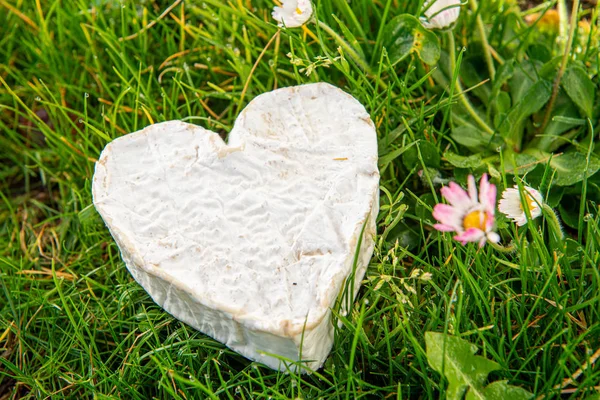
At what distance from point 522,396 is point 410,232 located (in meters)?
0.63

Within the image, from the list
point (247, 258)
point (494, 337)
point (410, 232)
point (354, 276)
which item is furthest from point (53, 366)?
point (494, 337)

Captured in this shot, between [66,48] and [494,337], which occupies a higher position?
[66,48]

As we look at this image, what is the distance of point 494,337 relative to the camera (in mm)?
1524

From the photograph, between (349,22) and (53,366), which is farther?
(349,22)

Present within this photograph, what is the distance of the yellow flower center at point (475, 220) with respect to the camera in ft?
4.56

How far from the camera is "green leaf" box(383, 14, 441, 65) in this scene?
1897 millimetres

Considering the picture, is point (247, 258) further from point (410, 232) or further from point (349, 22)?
point (349, 22)

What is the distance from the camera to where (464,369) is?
142cm

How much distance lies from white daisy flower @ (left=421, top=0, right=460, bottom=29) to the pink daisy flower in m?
0.70

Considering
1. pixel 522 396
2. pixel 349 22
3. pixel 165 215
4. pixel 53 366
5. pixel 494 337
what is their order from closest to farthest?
pixel 522 396 < pixel 494 337 < pixel 165 215 < pixel 53 366 < pixel 349 22

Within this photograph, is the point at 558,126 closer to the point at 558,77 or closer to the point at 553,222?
the point at 558,77

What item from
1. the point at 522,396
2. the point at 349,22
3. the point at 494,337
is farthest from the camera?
the point at 349,22

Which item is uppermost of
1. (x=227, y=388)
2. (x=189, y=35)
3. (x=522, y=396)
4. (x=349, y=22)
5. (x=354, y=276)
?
(x=349, y=22)

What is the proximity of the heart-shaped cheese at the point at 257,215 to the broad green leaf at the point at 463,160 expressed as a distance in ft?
1.00
